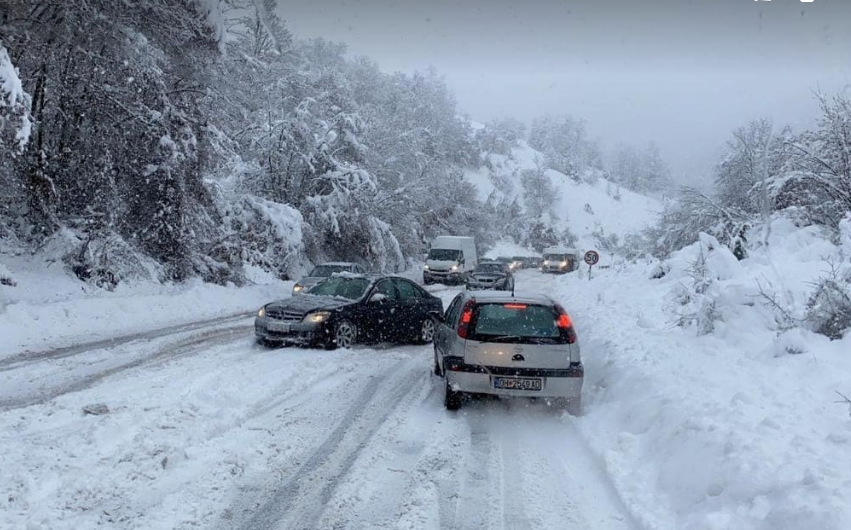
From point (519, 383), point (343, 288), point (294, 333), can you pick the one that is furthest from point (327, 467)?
point (343, 288)

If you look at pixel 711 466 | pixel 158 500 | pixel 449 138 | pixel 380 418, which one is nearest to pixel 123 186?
pixel 380 418

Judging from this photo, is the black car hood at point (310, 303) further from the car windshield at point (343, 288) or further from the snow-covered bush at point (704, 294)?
the snow-covered bush at point (704, 294)

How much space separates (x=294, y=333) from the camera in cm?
1155

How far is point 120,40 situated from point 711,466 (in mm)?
15402

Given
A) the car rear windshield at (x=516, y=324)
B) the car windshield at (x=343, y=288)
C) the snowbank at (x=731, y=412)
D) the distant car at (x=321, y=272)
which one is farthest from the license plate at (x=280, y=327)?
the distant car at (x=321, y=272)

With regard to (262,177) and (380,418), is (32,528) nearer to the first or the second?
(380,418)

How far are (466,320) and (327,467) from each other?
2987mm

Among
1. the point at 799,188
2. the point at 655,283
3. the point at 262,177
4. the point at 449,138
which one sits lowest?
the point at 655,283

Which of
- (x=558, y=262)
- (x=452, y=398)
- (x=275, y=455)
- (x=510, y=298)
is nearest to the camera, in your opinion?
(x=275, y=455)

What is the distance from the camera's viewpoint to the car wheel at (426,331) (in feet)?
45.5

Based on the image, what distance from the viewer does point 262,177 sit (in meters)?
31.1

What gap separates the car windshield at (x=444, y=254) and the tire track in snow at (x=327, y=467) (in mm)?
25163

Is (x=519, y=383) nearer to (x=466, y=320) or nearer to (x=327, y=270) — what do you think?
(x=466, y=320)

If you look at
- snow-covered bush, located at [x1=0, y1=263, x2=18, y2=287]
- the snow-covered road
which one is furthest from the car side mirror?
snow-covered bush, located at [x1=0, y1=263, x2=18, y2=287]
